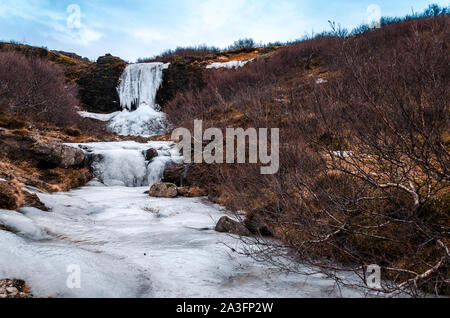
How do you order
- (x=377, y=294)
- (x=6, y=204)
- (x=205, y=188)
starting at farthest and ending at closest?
(x=205, y=188) < (x=6, y=204) < (x=377, y=294)

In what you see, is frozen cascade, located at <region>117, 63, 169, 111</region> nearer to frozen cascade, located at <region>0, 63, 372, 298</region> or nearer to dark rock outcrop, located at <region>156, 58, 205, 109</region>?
dark rock outcrop, located at <region>156, 58, 205, 109</region>

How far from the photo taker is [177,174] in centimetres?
857

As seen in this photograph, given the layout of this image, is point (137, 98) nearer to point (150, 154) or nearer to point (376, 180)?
point (150, 154)

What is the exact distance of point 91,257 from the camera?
291 cm

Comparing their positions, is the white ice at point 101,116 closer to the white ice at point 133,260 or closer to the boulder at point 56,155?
the boulder at point 56,155

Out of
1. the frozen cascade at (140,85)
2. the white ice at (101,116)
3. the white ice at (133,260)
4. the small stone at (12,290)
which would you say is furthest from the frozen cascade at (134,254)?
the frozen cascade at (140,85)

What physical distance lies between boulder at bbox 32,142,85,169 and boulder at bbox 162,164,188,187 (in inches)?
116

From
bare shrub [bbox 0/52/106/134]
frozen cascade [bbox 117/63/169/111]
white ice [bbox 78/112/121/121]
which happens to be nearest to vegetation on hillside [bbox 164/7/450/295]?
bare shrub [bbox 0/52/106/134]

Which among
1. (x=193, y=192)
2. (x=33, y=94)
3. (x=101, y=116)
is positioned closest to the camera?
(x=193, y=192)

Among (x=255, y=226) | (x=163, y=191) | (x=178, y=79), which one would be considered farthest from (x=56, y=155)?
(x=178, y=79)

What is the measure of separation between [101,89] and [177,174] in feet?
Result: 67.7

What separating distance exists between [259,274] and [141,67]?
25699mm
